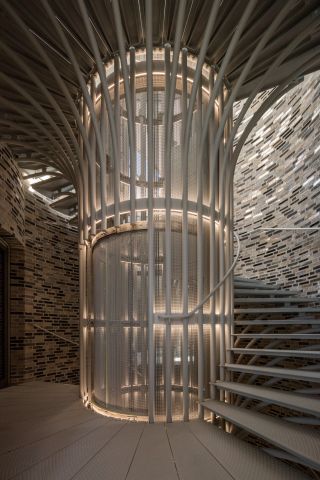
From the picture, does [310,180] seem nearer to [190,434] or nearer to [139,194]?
[139,194]

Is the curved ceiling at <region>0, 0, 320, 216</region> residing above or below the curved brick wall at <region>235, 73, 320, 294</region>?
above

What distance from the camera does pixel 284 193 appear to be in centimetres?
840

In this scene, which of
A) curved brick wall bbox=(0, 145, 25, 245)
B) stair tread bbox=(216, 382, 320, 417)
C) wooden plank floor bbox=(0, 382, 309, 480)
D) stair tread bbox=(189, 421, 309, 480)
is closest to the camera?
stair tread bbox=(189, 421, 309, 480)

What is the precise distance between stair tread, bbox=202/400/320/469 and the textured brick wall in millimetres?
5458

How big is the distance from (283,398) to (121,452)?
4.93ft

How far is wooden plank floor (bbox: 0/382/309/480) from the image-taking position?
281 cm

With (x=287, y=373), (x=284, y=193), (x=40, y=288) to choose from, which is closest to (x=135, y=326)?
(x=287, y=373)

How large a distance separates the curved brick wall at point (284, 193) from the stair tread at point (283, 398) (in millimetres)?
3633

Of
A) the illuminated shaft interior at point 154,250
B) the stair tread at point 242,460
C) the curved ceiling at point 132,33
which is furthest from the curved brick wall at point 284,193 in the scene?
the stair tread at point 242,460

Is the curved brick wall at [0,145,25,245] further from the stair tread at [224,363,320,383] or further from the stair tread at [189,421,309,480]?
the stair tread at [189,421,309,480]

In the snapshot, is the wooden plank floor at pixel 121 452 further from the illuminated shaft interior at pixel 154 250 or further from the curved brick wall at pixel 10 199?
the curved brick wall at pixel 10 199

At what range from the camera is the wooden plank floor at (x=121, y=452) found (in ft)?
9.21

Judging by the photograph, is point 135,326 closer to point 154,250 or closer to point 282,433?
point 154,250

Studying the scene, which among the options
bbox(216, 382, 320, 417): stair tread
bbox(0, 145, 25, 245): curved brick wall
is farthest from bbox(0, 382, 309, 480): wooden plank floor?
bbox(0, 145, 25, 245): curved brick wall
